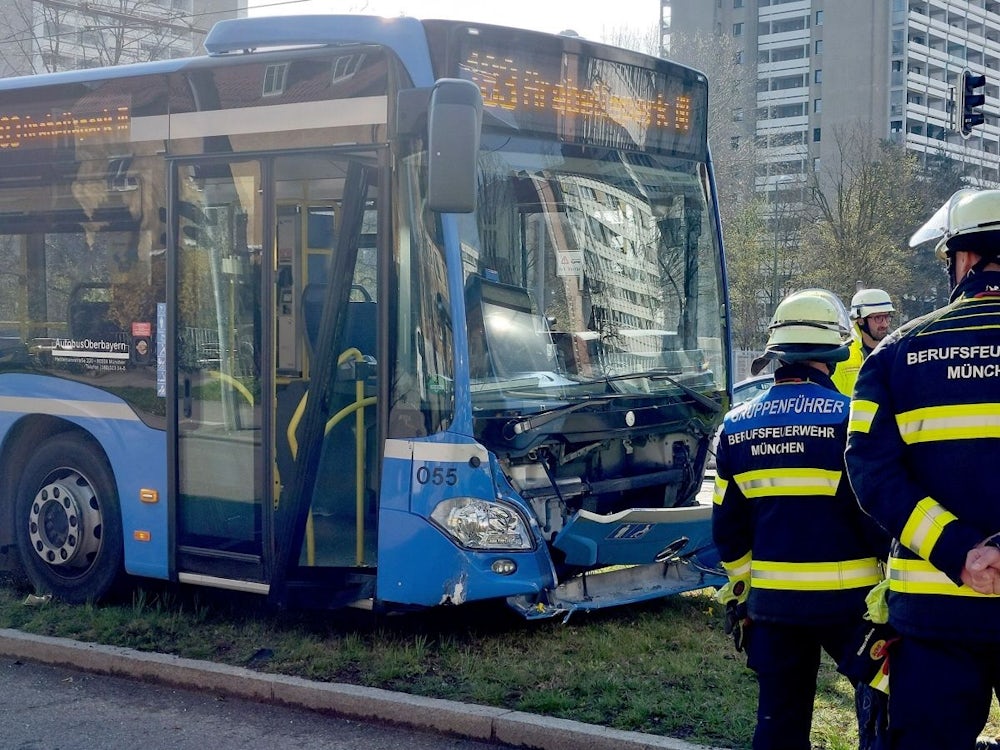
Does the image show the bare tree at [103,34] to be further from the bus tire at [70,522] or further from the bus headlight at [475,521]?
the bus headlight at [475,521]

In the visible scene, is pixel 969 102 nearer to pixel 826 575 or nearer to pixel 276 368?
pixel 276 368

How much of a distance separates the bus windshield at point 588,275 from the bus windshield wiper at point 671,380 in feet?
0.03

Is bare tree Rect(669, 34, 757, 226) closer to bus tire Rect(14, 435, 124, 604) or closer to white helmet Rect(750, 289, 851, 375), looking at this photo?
bus tire Rect(14, 435, 124, 604)

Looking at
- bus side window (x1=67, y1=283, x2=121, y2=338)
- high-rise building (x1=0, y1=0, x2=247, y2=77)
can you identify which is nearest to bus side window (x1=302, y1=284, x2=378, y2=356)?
bus side window (x1=67, y1=283, x2=121, y2=338)

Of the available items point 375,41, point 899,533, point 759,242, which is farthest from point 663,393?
point 759,242

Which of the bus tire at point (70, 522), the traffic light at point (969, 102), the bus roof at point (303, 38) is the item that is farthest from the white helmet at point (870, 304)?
the traffic light at point (969, 102)

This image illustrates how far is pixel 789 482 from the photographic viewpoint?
163 inches

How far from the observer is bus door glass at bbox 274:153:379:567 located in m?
6.85

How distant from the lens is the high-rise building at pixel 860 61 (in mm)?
92375

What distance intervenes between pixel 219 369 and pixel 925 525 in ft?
16.2

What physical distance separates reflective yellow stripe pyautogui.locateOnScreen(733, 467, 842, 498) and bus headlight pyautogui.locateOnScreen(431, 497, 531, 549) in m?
2.41

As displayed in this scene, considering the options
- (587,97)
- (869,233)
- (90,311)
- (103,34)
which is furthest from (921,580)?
(869,233)

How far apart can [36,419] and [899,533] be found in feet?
20.7

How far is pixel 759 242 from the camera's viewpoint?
134 ft
